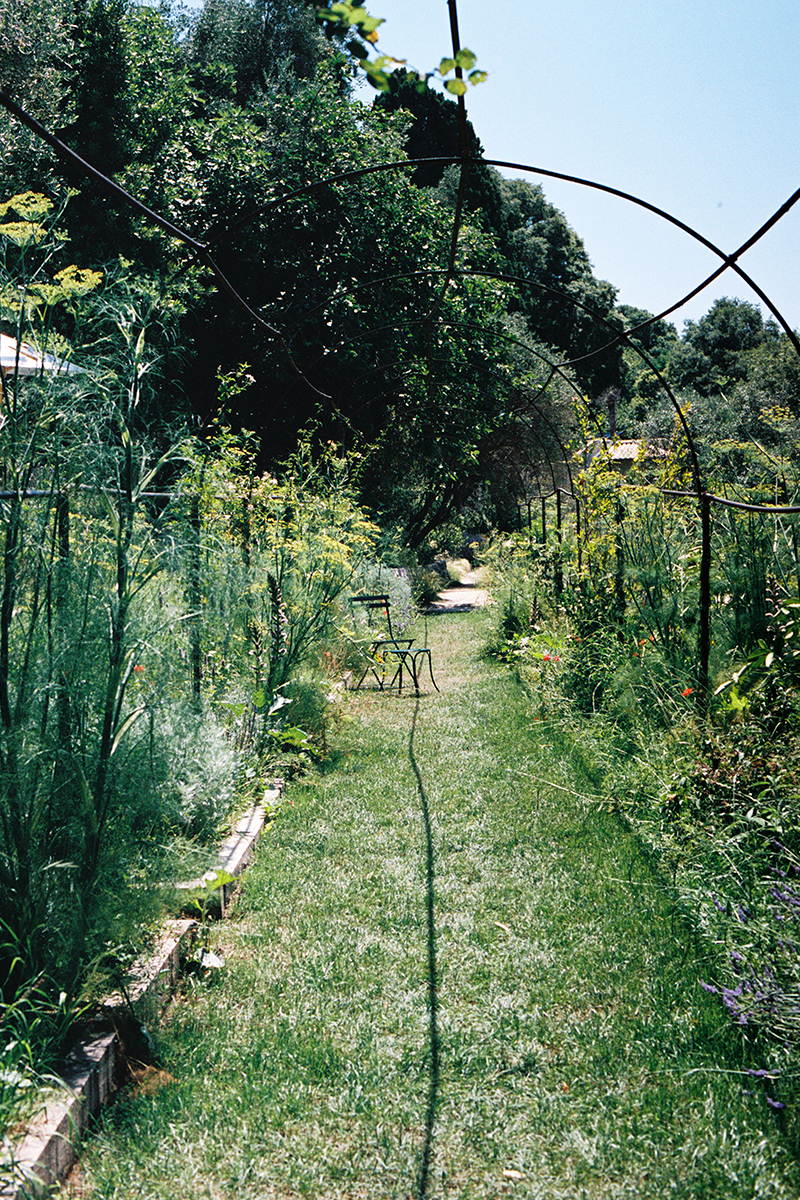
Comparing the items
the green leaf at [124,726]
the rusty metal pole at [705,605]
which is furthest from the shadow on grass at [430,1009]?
the rusty metal pole at [705,605]

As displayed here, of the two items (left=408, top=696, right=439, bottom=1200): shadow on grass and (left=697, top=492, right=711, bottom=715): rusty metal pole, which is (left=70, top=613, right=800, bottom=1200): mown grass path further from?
(left=697, top=492, right=711, bottom=715): rusty metal pole

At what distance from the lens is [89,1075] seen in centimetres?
230

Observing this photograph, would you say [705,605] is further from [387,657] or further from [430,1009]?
[387,657]

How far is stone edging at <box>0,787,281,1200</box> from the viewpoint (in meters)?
1.93

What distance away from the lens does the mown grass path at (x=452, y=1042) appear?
7.11 feet

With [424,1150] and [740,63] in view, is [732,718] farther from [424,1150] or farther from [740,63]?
[740,63]

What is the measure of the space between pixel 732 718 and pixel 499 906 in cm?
146

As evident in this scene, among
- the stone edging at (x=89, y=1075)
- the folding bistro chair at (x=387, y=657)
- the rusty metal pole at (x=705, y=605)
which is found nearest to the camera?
the stone edging at (x=89, y=1075)

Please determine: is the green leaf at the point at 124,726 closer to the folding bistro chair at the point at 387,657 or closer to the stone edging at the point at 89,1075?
the stone edging at the point at 89,1075

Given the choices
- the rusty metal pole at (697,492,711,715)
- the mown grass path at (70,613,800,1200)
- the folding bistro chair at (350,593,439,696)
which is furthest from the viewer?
the folding bistro chair at (350,593,439,696)

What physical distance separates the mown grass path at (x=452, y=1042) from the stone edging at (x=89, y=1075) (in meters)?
0.09

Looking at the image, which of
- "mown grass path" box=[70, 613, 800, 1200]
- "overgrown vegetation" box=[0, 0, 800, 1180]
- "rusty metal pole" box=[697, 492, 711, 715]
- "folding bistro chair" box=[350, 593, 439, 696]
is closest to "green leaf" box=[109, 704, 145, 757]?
"overgrown vegetation" box=[0, 0, 800, 1180]

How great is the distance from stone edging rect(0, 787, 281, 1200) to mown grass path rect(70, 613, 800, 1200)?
0.09 metres

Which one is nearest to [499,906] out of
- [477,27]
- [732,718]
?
[732,718]
